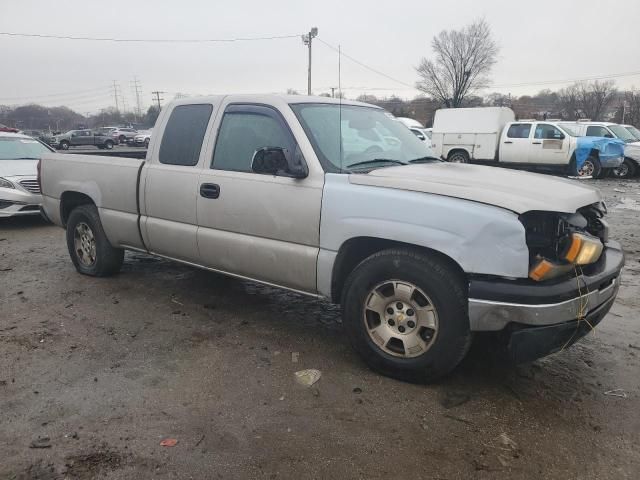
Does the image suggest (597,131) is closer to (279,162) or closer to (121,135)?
(279,162)

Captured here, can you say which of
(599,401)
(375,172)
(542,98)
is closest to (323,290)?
(375,172)

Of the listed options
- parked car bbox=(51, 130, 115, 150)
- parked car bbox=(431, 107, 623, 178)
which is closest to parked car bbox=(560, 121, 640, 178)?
parked car bbox=(431, 107, 623, 178)

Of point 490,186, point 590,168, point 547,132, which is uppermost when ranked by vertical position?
point 547,132

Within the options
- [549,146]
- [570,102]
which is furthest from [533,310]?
[570,102]

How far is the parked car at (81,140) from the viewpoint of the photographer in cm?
3994

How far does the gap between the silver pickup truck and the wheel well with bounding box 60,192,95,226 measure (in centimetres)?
A: 68

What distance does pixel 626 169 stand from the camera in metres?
17.6

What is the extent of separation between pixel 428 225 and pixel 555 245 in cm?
75

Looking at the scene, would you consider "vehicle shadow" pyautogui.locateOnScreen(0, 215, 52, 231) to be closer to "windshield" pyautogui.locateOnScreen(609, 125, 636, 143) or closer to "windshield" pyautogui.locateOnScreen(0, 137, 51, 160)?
"windshield" pyautogui.locateOnScreen(0, 137, 51, 160)

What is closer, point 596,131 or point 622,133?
point 596,131

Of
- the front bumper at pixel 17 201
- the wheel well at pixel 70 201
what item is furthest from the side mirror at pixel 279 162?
the front bumper at pixel 17 201

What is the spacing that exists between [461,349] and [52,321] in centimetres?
347

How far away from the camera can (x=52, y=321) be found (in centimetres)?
441

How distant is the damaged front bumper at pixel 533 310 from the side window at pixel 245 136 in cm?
182
